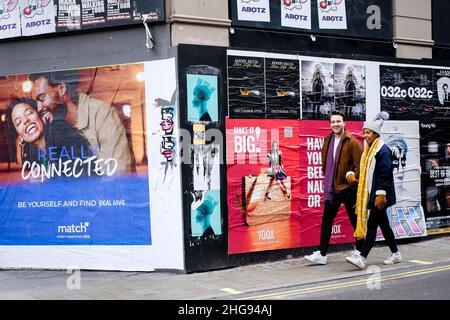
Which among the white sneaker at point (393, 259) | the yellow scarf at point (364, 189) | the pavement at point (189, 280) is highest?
the yellow scarf at point (364, 189)

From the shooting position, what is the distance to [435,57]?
1170 centimetres

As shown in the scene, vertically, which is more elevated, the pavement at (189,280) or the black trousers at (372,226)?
the black trousers at (372,226)

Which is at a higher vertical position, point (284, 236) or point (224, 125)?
point (224, 125)

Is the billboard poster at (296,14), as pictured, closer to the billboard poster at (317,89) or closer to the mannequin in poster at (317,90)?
the billboard poster at (317,89)

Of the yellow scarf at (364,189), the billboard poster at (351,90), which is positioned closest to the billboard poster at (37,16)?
the billboard poster at (351,90)

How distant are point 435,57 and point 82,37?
22.2 feet

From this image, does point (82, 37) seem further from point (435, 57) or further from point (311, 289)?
point (435, 57)

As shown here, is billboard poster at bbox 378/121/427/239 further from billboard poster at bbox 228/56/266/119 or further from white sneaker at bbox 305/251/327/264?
billboard poster at bbox 228/56/266/119

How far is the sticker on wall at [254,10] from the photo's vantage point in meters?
9.34

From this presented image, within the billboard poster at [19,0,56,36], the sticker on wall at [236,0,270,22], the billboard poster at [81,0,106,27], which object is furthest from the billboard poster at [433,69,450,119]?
the billboard poster at [19,0,56,36]

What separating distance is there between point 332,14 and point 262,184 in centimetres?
326

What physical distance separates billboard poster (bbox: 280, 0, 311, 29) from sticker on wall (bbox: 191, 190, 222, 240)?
10.2 ft

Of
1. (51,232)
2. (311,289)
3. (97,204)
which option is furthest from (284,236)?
(51,232)

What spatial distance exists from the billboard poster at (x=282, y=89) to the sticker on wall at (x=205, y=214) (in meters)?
1.64
